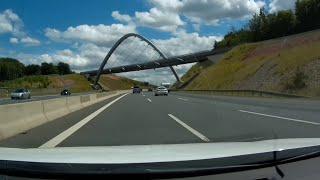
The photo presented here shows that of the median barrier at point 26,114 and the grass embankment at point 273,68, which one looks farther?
the grass embankment at point 273,68

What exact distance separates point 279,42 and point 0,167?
344ft

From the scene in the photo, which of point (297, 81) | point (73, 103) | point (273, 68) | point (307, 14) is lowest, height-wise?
point (73, 103)

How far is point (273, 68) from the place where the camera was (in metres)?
84.9

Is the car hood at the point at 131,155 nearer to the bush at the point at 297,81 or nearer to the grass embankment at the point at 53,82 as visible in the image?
the bush at the point at 297,81

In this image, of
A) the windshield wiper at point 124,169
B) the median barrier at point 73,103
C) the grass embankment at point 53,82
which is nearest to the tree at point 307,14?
the grass embankment at point 53,82

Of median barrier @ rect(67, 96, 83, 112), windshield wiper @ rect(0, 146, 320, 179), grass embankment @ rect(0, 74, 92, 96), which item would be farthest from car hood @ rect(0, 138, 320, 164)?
grass embankment @ rect(0, 74, 92, 96)

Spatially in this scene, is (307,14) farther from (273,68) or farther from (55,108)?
(55,108)

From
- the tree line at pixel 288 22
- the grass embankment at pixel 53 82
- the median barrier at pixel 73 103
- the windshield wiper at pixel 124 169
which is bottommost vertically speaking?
the grass embankment at pixel 53 82

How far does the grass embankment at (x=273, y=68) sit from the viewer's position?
224ft

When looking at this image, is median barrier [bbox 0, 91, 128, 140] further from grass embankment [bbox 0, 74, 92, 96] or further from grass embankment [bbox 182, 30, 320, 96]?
grass embankment [bbox 0, 74, 92, 96]

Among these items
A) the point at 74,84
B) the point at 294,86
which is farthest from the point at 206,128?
A: the point at 74,84

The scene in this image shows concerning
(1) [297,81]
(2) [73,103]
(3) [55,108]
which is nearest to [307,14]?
(1) [297,81]

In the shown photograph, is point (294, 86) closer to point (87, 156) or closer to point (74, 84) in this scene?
point (87, 156)

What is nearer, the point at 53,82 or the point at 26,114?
the point at 26,114
